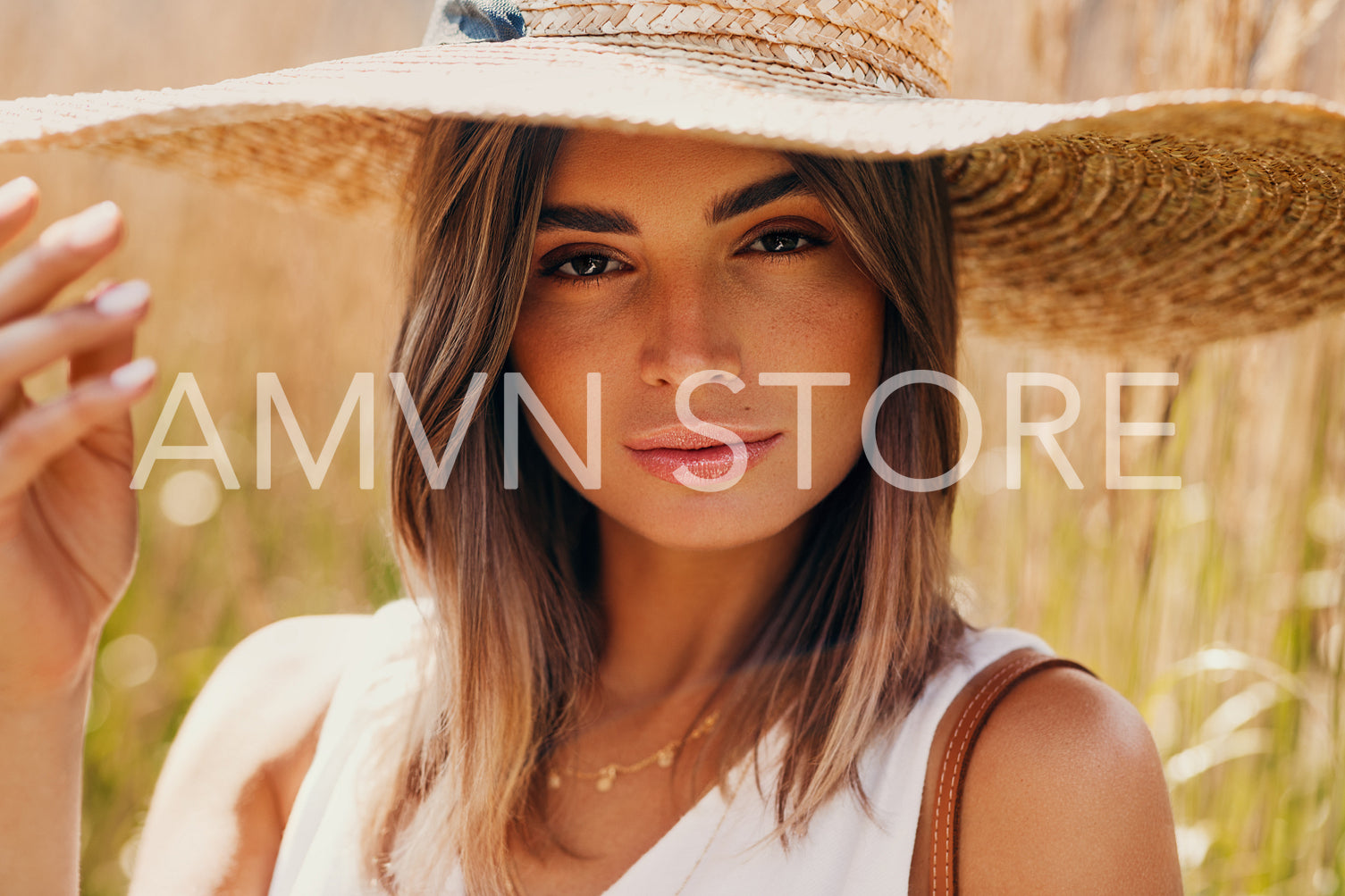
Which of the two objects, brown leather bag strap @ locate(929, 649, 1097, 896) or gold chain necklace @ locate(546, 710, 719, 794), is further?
gold chain necklace @ locate(546, 710, 719, 794)

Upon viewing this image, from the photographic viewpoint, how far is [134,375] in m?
0.92

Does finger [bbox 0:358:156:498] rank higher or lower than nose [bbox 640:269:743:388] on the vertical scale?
lower

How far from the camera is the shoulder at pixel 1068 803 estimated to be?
1147 mm

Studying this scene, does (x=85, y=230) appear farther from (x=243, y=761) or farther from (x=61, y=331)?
(x=243, y=761)

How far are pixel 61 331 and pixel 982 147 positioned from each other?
2.60 feet

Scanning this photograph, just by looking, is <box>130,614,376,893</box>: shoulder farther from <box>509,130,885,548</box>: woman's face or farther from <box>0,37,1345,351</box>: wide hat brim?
<box>0,37,1345,351</box>: wide hat brim

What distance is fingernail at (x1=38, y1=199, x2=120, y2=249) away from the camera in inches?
36.2

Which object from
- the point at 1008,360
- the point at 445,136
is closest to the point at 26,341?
the point at 445,136

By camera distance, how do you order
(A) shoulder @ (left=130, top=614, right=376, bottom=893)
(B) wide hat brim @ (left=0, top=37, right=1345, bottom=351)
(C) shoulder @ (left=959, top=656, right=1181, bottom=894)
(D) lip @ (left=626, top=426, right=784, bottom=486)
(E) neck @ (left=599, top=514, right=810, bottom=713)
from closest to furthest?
(B) wide hat brim @ (left=0, top=37, right=1345, bottom=351) < (C) shoulder @ (left=959, top=656, right=1181, bottom=894) < (D) lip @ (left=626, top=426, right=784, bottom=486) < (A) shoulder @ (left=130, top=614, right=376, bottom=893) < (E) neck @ (left=599, top=514, right=810, bottom=713)

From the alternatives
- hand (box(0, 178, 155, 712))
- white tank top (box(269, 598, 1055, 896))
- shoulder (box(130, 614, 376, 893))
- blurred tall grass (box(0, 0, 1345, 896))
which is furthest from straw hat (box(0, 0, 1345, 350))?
shoulder (box(130, 614, 376, 893))

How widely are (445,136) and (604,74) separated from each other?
475mm

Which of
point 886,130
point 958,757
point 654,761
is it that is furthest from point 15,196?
point 958,757

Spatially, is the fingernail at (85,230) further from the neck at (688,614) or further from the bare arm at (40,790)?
the neck at (688,614)

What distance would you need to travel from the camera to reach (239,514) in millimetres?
2908
